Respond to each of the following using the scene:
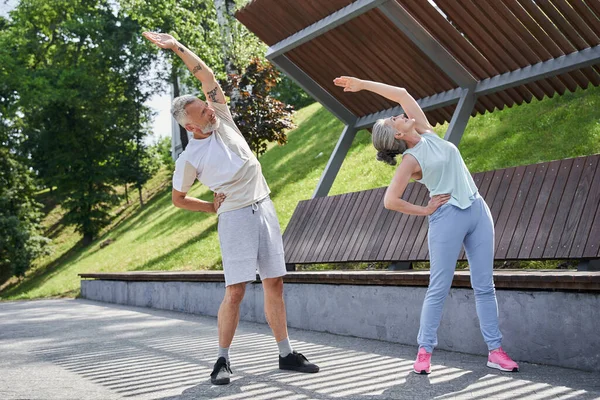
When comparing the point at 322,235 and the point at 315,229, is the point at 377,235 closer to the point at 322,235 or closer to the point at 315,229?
the point at 322,235

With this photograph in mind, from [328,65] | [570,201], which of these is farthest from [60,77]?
[570,201]

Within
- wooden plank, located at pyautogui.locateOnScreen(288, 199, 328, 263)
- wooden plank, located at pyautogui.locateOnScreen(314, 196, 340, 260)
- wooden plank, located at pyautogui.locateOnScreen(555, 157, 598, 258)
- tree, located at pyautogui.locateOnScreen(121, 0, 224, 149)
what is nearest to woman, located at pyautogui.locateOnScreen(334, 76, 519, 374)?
wooden plank, located at pyautogui.locateOnScreen(555, 157, 598, 258)

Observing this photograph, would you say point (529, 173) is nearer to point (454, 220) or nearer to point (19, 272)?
point (454, 220)

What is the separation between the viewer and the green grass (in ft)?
40.3

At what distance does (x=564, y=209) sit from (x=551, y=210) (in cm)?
14

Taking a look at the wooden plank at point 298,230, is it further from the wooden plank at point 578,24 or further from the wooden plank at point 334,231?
the wooden plank at point 578,24

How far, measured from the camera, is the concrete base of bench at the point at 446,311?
199 inches

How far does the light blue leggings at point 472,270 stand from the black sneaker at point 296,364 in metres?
0.82

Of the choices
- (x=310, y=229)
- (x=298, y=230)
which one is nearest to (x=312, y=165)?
(x=298, y=230)

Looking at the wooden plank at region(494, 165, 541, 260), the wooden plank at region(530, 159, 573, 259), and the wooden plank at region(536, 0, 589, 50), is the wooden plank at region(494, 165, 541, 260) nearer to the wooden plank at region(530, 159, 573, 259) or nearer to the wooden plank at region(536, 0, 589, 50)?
the wooden plank at region(530, 159, 573, 259)

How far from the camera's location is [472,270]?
5.15 m

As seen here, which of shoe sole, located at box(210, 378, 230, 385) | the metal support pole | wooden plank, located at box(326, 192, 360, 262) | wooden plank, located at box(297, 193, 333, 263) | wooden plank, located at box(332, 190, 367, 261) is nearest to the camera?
shoe sole, located at box(210, 378, 230, 385)

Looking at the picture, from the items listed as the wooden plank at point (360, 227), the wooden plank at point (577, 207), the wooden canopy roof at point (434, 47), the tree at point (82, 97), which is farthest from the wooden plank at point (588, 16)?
the tree at point (82, 97)

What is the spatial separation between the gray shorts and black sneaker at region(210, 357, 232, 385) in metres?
0.51
